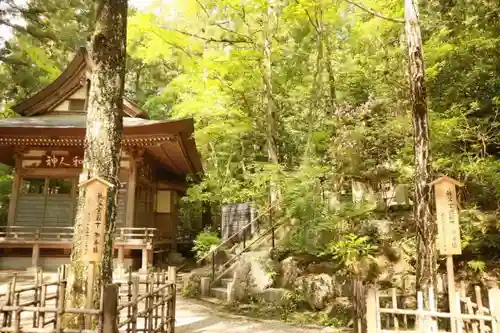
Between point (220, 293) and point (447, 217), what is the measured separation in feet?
21.2

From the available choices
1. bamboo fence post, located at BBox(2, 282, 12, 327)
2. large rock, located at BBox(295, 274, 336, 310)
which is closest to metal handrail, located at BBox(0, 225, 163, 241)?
large rock, located at BBox(295, 274, 336, 310)

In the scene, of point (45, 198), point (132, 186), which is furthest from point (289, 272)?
point (45, 198)

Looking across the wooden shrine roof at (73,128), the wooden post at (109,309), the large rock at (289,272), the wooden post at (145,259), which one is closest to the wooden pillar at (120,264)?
the wooden post at (145,259)

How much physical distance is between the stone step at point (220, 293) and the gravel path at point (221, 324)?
1185mm

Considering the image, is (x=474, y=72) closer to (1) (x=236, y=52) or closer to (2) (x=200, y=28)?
(1) (x=236, y=52)

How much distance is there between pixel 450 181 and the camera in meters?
5.53

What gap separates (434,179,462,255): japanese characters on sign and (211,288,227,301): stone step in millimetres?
6078

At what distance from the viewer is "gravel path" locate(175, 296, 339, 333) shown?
7.07 meters

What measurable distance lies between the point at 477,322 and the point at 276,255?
6.24m

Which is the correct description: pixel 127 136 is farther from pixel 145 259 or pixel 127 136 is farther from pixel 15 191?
pixel 15 191

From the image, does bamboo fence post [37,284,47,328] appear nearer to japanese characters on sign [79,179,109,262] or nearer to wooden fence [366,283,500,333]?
japanese characters on sign [79,179,109,262]

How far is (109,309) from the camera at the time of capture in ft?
12.9

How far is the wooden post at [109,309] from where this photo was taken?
392 cm

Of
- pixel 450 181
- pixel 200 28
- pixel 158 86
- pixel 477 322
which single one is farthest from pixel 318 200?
pixel 158 86
